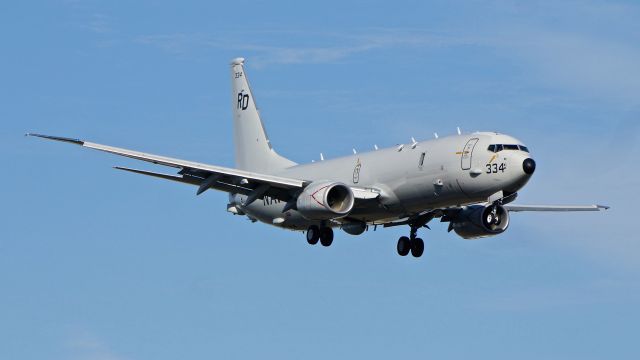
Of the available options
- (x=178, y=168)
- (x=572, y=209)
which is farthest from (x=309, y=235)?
(x=572, y=209)

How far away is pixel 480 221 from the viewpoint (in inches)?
2916

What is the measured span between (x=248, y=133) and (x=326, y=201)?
17.3m

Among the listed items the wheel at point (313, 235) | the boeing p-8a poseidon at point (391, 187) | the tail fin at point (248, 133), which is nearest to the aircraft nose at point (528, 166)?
the boeing p-8a poseidon at point (391, 187)

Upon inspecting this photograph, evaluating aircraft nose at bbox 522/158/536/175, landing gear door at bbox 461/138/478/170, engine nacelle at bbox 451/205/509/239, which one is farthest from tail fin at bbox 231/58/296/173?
aircraft nose at bbox 522/158/536/175

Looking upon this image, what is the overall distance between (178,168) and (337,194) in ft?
24.6

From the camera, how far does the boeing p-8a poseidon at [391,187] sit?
68.2 meters

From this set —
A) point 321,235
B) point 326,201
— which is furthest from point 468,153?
point 321,235

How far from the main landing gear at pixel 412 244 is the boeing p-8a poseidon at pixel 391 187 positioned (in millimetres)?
49

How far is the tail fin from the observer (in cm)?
8444

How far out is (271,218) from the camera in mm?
78375

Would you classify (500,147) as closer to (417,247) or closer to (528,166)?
(528,166)

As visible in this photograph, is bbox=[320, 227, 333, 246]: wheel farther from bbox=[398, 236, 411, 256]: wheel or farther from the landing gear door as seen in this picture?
the landing gear door

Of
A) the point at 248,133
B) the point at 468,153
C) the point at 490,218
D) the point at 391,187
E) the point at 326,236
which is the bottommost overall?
the point at 326,236

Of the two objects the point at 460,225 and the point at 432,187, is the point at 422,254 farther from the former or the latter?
the point at 432,187
